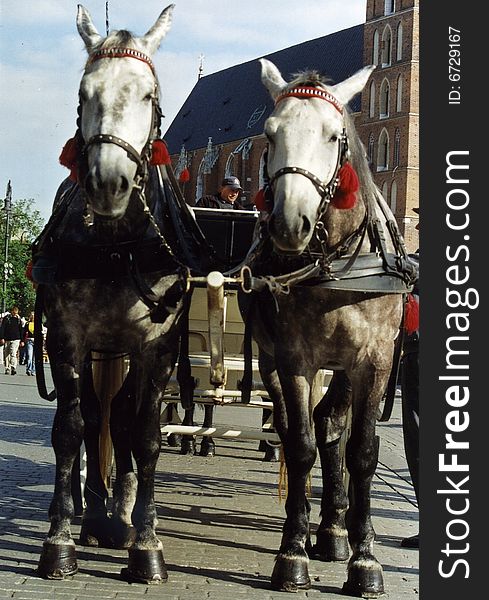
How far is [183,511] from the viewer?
8.30 meters

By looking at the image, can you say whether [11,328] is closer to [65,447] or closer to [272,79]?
[65,447]

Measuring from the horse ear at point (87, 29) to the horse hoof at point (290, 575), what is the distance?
2783 mm

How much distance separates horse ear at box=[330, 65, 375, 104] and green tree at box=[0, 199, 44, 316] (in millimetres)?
30003

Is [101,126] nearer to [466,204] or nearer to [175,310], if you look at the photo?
[175,310]

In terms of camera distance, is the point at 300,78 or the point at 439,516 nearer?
the point at 439,516

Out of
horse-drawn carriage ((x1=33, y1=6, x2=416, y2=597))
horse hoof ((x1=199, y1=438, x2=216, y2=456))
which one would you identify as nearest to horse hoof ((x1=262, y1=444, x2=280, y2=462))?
horse hoof ((x1=199, y1=438, x2=216, y2=456))

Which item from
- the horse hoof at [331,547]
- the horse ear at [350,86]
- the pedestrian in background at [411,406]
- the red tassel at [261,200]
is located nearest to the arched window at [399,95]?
the pedestrian in background at [411,406]

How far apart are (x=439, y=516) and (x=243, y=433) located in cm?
359

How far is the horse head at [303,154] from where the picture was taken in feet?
17.4

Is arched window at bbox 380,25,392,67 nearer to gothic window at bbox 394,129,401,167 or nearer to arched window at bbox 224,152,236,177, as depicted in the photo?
gothic window at bbox 394,129,401,167

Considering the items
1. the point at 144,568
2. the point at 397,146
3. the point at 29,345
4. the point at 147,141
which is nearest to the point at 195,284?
the point at 147,141

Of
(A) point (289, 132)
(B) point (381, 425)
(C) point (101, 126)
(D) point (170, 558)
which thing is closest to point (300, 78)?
(A) point (289, 132)

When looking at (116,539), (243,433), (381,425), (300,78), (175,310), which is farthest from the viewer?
(381,425)

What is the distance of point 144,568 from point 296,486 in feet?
2.93
